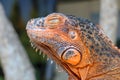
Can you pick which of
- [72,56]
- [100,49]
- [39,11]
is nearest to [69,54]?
[72,56]

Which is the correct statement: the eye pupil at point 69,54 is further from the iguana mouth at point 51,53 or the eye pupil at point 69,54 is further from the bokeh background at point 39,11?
the bokeh background at point 39,11

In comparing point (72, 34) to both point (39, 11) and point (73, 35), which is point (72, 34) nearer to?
point (73, 35)

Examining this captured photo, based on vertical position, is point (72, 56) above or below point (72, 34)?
below

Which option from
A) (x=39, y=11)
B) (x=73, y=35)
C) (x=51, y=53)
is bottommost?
(x=39, y=11)

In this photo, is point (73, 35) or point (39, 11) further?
point (39, 11)

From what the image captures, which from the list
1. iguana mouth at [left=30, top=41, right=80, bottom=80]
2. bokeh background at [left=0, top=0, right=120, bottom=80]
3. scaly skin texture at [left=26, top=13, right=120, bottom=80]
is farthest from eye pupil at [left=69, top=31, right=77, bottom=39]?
bokeh background at [left=0, top=0, right=120, bottom=80]

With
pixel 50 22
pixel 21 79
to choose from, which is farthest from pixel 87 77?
pixel 21 79

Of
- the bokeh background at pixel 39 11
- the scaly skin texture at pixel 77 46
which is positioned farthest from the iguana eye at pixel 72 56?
the bokeh background at pixel 39 11

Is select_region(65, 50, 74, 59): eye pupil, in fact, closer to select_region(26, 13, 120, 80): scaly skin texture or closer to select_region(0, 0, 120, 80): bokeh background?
select_region(26, 13, 120, 80): scaly skin texture
